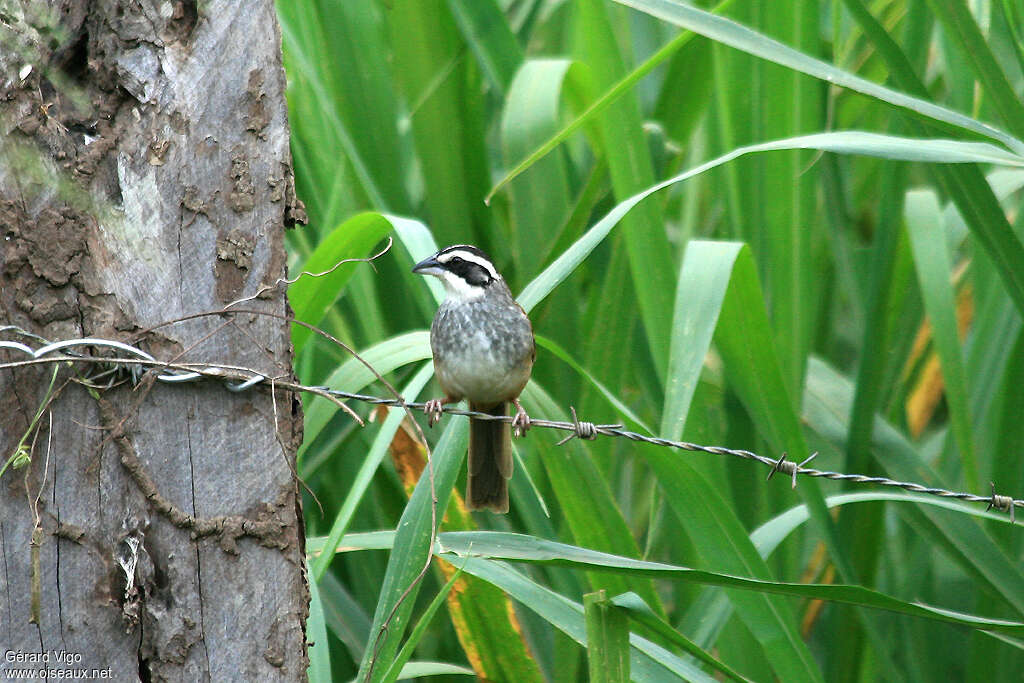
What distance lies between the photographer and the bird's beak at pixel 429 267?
7.36 feet

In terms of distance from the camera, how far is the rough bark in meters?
1.60

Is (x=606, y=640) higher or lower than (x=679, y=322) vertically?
lower

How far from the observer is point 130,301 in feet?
5.37

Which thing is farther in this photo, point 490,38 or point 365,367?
point 490,38

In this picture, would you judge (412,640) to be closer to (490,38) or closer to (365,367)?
(365,367)

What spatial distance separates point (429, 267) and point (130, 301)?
2.56 ft

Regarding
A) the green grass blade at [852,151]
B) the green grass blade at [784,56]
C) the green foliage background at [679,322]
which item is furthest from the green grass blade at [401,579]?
the green grass blade at [784,56]

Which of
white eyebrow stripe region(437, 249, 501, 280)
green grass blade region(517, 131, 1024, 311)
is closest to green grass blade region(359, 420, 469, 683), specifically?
green grass blade region(517, 131, 1024, 311)

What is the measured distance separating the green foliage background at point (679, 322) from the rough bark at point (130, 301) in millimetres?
399

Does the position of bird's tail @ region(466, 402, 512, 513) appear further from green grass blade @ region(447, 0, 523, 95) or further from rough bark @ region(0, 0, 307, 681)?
green grass blade @ region(447, 0, 523, 95)

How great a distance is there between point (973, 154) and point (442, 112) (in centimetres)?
158

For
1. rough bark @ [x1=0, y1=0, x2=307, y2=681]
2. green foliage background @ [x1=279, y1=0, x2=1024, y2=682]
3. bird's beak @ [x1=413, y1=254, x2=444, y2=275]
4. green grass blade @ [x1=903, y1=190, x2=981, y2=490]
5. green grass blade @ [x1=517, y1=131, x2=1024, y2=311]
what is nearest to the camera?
rough bark @ [x1=0, y1=0, x2=307, y2=681]

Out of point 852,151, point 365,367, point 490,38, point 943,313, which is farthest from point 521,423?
point 490,38

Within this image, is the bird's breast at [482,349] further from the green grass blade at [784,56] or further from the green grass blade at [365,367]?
the green grass blade at [784,56]
